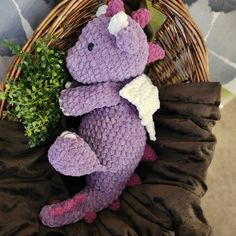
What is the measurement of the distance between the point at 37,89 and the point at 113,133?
199 millimetres

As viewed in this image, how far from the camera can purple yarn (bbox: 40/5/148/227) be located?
0.97m

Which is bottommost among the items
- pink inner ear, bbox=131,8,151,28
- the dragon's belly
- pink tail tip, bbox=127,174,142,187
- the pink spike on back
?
pink tail tip, bbox=127,174,142,187

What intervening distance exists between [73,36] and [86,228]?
472mm

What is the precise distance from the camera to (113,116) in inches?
41.2

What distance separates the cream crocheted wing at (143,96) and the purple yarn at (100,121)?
0.02 metres

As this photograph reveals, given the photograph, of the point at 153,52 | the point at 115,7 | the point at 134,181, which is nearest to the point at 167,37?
the point at 153,52

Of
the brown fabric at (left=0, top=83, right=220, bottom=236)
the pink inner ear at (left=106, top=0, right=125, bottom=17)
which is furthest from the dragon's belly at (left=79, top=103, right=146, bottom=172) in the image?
the pink inner ear at (left=106, top=0, right=125, bottom=17)

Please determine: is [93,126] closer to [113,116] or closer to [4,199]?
[113,116]

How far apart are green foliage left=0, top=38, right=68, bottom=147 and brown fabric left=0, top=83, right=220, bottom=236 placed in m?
→ 0.05

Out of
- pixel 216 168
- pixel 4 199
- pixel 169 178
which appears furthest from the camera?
pixel 216 168

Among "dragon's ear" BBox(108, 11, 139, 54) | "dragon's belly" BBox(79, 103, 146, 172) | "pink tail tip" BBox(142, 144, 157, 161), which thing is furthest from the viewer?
"pink tail tip" BBox(142, 144, 157, 161)

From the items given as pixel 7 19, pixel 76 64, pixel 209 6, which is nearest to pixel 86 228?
pixel 76 64

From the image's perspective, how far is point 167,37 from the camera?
49.8 inches

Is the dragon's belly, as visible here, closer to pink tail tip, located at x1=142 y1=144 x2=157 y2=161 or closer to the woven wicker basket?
pink tail tip, located at x1=142 y1=144 x2=157 y2=161
